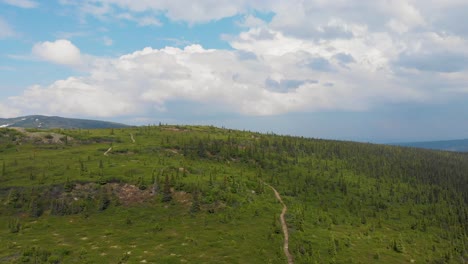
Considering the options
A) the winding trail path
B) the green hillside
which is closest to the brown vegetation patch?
the green hillside

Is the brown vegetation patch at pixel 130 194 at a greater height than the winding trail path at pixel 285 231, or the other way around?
the brown vegetation patch at pixel 130 194

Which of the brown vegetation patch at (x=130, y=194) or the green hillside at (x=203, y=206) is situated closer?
the green hillside at (x=203, y=206)

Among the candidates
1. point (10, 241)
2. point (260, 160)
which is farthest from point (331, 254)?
point (260, 160)

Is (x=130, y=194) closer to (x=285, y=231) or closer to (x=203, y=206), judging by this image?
(x=203, y=206)

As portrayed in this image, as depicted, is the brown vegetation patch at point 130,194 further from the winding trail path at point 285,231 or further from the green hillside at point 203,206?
the winding trail path at point 285,231

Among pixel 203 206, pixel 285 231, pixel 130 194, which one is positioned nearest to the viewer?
pixel 285 231

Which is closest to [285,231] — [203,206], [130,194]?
[203,206]

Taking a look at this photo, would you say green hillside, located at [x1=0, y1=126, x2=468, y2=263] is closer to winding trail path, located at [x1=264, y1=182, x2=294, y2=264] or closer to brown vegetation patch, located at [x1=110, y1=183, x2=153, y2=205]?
brown vegetation patch, located at [x1=110, y1=183, x2=153, y2=205]

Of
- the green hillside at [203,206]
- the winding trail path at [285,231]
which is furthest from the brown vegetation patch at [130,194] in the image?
the winding trail path at [285,231]

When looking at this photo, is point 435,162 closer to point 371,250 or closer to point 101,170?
point 371,250
